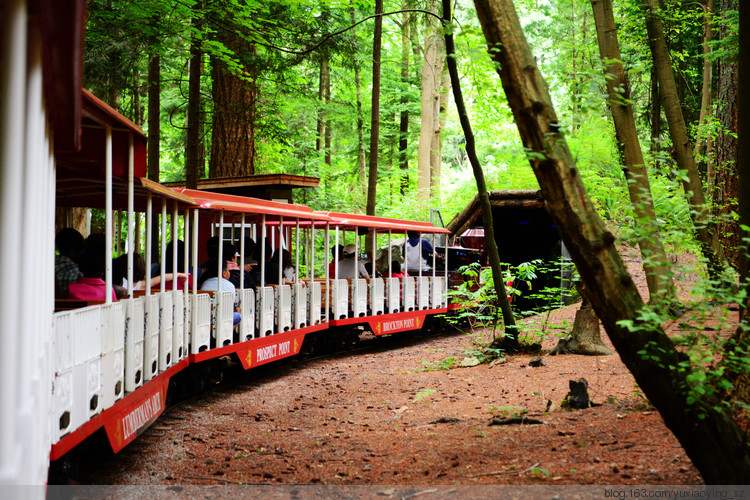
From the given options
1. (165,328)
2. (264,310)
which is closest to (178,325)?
(165,328)

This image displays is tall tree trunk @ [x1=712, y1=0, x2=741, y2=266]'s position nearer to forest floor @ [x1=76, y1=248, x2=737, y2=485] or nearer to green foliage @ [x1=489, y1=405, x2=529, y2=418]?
forest floor @ [x1=76, y1=248, x2=737, y2=485]

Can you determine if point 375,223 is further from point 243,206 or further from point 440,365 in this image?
point 243,206

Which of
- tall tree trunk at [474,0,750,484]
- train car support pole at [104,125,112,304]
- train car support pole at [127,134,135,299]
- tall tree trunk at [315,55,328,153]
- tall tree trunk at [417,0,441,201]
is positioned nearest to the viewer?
tall tree trunk at [474,0,750,484]

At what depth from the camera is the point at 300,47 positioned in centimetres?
1723

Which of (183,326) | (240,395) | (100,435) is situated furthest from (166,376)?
(240,395)

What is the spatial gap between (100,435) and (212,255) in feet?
15.0

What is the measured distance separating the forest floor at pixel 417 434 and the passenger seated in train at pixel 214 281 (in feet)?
4.99

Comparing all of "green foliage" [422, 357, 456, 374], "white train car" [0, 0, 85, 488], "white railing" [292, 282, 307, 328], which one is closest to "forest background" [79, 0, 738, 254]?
"white train car" [0, 0, 85, 488]

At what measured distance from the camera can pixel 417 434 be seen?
7605 mm

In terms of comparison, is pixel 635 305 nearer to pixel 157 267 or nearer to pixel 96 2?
pixel 157 267

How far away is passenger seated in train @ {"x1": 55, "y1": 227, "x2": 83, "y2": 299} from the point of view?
22.1 ft

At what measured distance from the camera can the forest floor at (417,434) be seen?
5652mm

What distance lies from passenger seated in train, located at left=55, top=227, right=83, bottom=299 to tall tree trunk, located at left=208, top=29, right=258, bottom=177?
34.4 feet

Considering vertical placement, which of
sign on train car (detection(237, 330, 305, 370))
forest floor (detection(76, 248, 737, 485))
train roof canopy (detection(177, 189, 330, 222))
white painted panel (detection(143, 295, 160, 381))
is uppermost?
train roof canopy (detection(177, 189, 330, 222))
